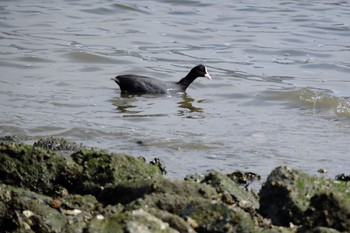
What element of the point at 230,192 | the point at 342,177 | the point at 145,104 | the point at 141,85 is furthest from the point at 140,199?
the point at 141,85

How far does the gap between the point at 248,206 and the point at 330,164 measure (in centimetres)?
313

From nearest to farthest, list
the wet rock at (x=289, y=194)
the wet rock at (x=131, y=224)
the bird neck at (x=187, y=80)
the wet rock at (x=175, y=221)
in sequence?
1. the wet rock at (x=131, y=224)
2. the wet rock at (x=175, y=221)
3. the wet rock at (x=289, y=194)
4. the bird neck at (x=187, y=80)

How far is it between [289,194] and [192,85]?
913cm

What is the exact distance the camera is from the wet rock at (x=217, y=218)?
5367mm

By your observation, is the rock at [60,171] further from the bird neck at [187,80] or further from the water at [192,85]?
the bird neck at [187,80]

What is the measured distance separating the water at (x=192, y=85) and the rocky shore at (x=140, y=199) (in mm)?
1914

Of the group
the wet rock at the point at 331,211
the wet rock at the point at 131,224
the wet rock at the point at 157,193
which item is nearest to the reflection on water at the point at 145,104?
the wet rock at the point at 157,193

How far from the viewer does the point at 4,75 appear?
49.1ft

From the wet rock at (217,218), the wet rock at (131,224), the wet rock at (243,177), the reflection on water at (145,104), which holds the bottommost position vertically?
the reflection on water at (145,104)

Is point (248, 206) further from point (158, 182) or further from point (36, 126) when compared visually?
point (36, 126)

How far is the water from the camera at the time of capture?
10.4 metres

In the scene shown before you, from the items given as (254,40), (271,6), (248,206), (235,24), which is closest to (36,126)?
(248,206)

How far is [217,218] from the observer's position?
541 centimetres

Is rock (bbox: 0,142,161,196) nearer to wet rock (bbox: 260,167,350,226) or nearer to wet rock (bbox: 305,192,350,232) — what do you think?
wet rock (bbox: 260,167,350,226)
